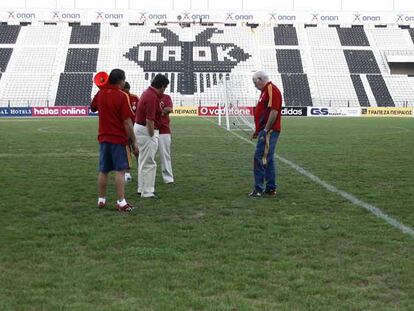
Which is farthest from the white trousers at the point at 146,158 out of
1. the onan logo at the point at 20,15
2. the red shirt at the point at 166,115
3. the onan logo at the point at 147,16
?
the onan logo at the point at 20,15

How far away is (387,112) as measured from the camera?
166 ft

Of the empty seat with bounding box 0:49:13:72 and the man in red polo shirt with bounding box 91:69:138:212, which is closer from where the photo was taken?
the man in red polo shirt with bounding box 91:69:138:212

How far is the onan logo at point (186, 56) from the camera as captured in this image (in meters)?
58.2

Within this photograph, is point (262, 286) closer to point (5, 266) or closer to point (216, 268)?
point (216, 268)

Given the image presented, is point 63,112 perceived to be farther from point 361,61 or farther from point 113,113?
point 113,113

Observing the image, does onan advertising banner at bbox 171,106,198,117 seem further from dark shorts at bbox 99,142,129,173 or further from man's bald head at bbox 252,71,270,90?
dark shorts at bbox 99,142,129,173

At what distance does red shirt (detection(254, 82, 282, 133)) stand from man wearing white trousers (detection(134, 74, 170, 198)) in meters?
1.39

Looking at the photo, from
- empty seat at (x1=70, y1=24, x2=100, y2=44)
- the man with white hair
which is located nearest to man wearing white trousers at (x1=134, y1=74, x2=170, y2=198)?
the man with white hair

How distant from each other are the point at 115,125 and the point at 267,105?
7.42 feet

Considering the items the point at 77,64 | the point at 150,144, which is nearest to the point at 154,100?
the point at 150,144

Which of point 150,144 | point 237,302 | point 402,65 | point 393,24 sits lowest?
point 237,302

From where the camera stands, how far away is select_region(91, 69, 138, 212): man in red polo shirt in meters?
7.59

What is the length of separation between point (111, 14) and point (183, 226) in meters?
61.6

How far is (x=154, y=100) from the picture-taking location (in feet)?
28.9
